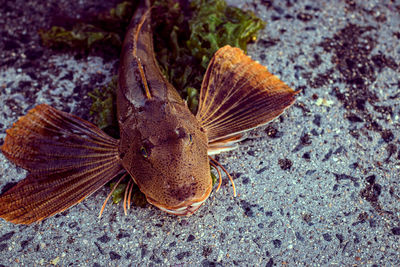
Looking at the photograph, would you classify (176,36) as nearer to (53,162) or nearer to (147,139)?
(147,139)

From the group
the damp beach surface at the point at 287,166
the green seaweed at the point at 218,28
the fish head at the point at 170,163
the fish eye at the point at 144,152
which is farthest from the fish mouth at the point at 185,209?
the green seaweed at the point at 218,28

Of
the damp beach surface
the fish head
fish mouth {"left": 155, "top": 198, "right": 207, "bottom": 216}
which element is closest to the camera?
the fish head

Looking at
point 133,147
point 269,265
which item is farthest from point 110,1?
point 269,265

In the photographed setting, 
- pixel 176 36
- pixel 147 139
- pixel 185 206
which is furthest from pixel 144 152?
pixel 176 36

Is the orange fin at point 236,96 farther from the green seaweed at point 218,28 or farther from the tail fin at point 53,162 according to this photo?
the tail fin at point 53,162

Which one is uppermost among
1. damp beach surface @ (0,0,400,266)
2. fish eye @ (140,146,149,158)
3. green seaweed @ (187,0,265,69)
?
green seaweed @ (187,0,265,69)

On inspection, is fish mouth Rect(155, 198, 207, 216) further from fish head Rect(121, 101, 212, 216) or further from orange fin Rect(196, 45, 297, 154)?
orange fin Rect(196, 45, 297, 154)

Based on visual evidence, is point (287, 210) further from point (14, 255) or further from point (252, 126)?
point (14, 255)

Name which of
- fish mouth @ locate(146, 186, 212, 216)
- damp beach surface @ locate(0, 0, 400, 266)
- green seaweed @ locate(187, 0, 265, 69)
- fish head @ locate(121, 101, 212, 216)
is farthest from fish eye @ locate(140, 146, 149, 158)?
green seaweed @ locate(187, 0, 265, 69)
